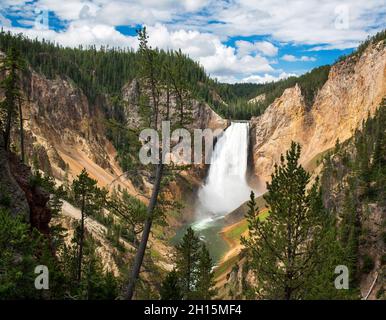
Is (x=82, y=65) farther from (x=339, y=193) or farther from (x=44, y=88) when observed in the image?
(x=339, y=193)

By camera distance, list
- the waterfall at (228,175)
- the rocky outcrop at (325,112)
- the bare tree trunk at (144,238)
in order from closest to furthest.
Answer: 1. the bare tree trunk at (144,238)
2. the rocky outcrop at (325,112)
3. the waterfall at (228,175)

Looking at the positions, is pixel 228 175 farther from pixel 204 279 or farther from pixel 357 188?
pixel 204 279

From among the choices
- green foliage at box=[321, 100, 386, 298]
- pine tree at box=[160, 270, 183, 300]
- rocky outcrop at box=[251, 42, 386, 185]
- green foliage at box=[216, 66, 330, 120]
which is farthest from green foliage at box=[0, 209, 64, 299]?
green foliage at box=[216, 66, 330, 120]

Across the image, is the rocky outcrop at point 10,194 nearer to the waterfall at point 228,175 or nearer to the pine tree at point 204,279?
the pine tree at point 204,279

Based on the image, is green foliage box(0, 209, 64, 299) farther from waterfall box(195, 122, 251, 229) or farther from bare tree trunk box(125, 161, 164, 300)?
waterfall box(195, 122, 251, 229)

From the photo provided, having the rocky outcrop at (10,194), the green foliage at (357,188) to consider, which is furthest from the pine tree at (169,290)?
the green foliage at (357,188)
